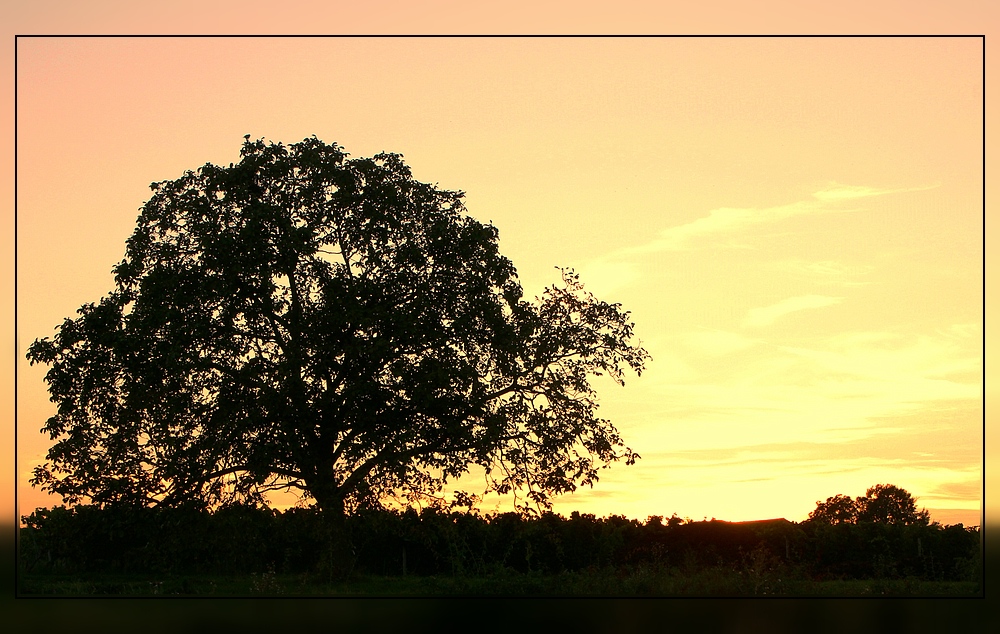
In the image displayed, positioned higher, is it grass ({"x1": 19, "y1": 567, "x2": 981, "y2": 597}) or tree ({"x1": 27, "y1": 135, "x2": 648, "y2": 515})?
tree ({"x1": 27, "y1": 135, "x2": 648, "y2": 515})

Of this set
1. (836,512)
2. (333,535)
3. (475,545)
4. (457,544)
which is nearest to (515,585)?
(457,544)

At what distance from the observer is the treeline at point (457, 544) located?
2625cm

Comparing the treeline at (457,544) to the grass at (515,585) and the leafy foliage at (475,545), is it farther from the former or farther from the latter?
the grass at (515,585)

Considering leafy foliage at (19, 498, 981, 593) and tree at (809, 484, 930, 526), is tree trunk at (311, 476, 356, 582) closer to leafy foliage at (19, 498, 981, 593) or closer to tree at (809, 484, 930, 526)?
leafy foliage at (19, 498, 981, 593)

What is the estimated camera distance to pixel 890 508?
126 ft

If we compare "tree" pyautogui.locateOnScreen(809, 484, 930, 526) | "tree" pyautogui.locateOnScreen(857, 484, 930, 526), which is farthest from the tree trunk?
"tree" pyautogui.locateOnScreen(857, 484, 930, 526)

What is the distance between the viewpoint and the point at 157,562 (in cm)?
2595

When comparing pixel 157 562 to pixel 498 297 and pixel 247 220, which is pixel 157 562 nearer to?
pixel 247 220

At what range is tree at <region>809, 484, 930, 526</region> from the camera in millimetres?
33197

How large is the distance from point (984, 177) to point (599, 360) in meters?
10.3

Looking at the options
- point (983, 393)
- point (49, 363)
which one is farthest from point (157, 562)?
point (983, 393)

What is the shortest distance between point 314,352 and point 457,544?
23.2ft

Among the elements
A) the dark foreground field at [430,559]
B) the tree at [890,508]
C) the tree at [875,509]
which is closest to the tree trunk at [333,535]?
the dark foreground field at [430,559]

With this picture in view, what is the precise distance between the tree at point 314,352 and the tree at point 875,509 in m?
11.5
